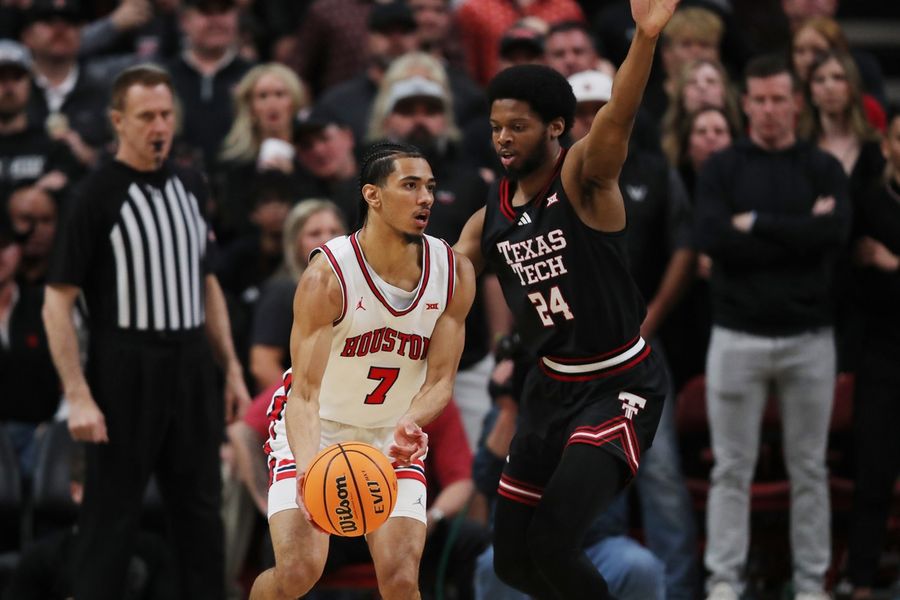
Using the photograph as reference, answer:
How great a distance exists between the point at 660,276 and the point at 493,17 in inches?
132

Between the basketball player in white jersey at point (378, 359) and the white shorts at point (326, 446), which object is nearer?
the basketball player in white jersey at point (378, 359)

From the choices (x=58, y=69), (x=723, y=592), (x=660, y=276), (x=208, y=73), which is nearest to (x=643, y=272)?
(x=660, y=276)

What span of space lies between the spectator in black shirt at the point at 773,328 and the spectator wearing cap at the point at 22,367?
3.60 m

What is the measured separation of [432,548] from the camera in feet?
24.5

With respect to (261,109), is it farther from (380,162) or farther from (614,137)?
(614,137)

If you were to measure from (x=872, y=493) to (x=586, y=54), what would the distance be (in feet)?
9.93

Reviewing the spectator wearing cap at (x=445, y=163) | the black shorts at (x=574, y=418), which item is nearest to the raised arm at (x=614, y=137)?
the black shorts at (x=574, y=418)

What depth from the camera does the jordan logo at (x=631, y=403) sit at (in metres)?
6.02

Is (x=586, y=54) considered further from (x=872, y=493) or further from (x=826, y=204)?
(x=872, y=493)

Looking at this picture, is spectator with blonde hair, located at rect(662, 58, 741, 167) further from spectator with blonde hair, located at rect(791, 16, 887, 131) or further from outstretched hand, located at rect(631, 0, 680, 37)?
outstretched hand, located at rect(631, 0, 680, 37)

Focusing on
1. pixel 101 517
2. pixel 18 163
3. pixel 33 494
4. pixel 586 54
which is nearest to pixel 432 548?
pixel 101 517

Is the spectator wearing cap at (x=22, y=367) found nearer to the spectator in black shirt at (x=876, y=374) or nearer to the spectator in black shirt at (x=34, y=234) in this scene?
the spectator in black shirt at (x=34, y=234)

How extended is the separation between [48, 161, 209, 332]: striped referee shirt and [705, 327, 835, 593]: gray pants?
261cm

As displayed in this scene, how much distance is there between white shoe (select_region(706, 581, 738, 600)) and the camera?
744cm
